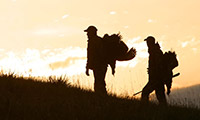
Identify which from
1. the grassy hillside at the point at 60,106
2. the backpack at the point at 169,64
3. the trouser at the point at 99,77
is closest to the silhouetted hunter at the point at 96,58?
the trouser at the point at 99,77

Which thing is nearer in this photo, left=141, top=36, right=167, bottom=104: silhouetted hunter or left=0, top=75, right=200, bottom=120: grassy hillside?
left=0, top=75, right=200, bottom=120: grassy hillside

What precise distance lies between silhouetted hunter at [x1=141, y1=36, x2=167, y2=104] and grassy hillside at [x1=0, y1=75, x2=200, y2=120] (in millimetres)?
2948

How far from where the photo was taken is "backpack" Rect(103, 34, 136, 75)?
1231 cm

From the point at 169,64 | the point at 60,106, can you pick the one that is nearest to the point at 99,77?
the point at 169,64

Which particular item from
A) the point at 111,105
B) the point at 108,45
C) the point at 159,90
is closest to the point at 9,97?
the point at 111,105

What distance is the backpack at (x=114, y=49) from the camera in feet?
40.4

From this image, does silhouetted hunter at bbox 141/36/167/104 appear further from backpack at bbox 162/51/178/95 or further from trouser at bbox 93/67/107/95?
trouser at bbox 93/67/107/95

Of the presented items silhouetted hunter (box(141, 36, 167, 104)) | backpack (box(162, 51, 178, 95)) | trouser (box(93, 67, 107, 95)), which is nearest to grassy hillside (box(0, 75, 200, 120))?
trouser (box(93, 67, 107, 95))

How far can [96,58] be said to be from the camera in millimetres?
12109

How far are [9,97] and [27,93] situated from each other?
0.77 metres

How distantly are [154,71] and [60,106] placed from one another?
4993 millimetres

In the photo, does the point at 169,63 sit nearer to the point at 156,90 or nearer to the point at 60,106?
the point at 156,90

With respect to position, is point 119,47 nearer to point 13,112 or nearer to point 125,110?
point 125,110

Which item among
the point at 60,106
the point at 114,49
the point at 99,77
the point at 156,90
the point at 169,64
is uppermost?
the point at 114,49
